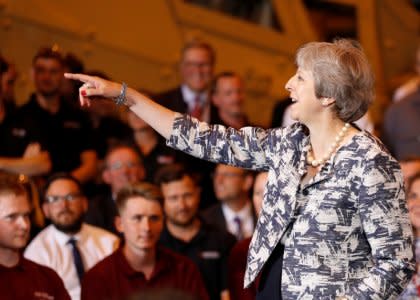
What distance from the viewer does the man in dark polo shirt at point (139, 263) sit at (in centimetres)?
461

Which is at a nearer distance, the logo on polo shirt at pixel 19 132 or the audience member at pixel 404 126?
the logo on polo shirt at pixel 19 132

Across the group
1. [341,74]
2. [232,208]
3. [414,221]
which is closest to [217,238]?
[232,208]

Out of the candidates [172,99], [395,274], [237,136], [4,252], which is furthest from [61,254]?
[395,274]

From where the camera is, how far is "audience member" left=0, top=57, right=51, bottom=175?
546 cm

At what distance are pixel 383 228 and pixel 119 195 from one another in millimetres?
2308

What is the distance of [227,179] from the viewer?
5.90 meters

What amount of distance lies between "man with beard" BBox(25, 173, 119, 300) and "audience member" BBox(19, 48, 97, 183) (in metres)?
0.55

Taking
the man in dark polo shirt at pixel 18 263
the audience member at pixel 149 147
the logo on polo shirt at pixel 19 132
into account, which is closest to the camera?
the man in dark polo shirt at pixel 18 263

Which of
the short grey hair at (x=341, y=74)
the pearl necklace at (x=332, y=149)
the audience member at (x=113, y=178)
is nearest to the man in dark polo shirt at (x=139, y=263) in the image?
the audience member at (x=113, y=178)

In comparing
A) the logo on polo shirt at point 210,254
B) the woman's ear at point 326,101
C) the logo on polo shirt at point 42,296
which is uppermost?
the woman's ear at point 326,101

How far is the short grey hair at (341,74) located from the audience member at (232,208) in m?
2.91

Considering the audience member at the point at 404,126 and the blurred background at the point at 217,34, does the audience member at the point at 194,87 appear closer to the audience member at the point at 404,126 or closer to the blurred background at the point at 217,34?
the blurred background at the point at 217,34

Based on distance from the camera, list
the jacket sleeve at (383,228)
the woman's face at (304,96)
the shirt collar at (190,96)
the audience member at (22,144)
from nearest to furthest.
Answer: the jacket sleeve at (383,228), the woman's face at (304,96), the audience member at (22,144), the shirt collar at (190,96)

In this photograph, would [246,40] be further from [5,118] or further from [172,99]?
[5,118]
